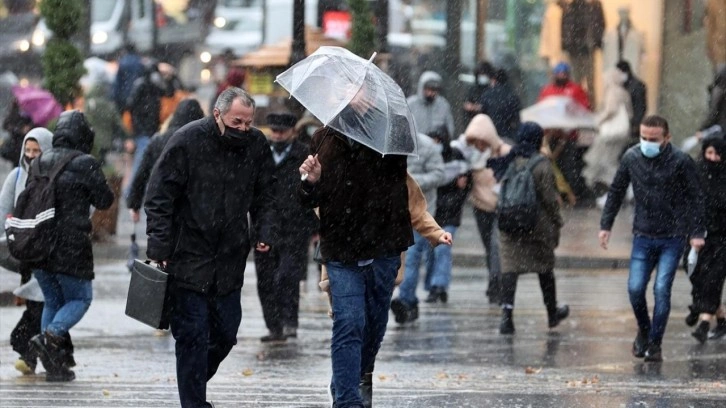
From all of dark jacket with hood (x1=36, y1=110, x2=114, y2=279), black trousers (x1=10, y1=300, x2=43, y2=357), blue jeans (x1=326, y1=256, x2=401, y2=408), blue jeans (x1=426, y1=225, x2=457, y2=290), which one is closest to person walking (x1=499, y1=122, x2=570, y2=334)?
blue jeans (x1=426, y1=225, x2=457, y2=290)

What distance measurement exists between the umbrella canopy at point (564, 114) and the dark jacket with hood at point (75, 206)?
43.0ft

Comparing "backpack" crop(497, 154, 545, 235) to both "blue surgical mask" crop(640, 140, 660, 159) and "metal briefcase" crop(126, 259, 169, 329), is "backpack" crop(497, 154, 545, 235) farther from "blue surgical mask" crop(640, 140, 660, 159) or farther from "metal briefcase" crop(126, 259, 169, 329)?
"metal briefcase" crop(126, 259, 169, 329)

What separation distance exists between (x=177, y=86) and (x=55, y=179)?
476 inches

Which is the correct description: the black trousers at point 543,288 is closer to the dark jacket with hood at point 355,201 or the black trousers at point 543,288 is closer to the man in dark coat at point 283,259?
the man in dark coat at point 283,259

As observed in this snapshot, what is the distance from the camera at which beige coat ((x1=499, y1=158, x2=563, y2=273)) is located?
13.9 m

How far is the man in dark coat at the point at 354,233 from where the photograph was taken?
29.3 feet

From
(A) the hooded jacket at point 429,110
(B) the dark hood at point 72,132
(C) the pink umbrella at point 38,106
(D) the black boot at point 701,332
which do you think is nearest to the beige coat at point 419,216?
(B) the dark hood at point 72,132

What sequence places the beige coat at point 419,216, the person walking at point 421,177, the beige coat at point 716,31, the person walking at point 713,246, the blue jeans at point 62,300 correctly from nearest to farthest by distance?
1. the beige coat at point 419,216
2. the blue jeans at point 62,300
3. the person walking at point 713,246
4. the person walking at point 421,177
5. the beige coat at point 716,31

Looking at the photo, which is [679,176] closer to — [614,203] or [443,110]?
[614,203]

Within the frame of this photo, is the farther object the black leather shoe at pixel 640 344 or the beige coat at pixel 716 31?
the beige coat at pixel 716 31

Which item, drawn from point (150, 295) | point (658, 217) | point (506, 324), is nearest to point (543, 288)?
point (506, 324)

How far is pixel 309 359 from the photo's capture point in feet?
40.2

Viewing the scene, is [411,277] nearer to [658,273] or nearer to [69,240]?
[658,273]

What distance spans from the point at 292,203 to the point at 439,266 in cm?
253
